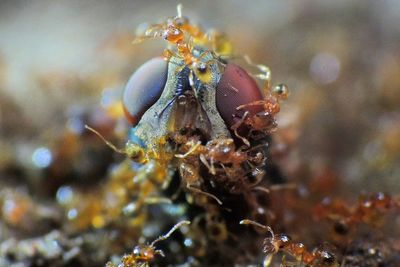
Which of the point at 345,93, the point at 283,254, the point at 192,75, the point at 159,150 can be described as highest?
the point at 192,75

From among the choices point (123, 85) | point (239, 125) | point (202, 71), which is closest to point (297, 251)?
point (239, 125)

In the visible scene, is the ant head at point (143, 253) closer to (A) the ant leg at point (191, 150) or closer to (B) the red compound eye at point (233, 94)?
(A) the ant leg at point (191, 150)

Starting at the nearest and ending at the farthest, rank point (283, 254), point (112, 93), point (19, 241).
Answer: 1. point (283, 254)
2. point (19, 241)
3. point (112, 93)

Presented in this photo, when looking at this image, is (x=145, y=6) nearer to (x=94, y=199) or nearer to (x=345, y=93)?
(x=345, y=93)

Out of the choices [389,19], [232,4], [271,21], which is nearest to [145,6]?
[232,4]

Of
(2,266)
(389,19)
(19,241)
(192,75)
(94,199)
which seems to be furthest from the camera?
(389,19)

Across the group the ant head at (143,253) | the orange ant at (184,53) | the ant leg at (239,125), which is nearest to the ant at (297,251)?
the ant leg at (239,125)

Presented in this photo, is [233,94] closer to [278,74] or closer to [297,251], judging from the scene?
[297,251]

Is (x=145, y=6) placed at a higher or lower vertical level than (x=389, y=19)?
higher
